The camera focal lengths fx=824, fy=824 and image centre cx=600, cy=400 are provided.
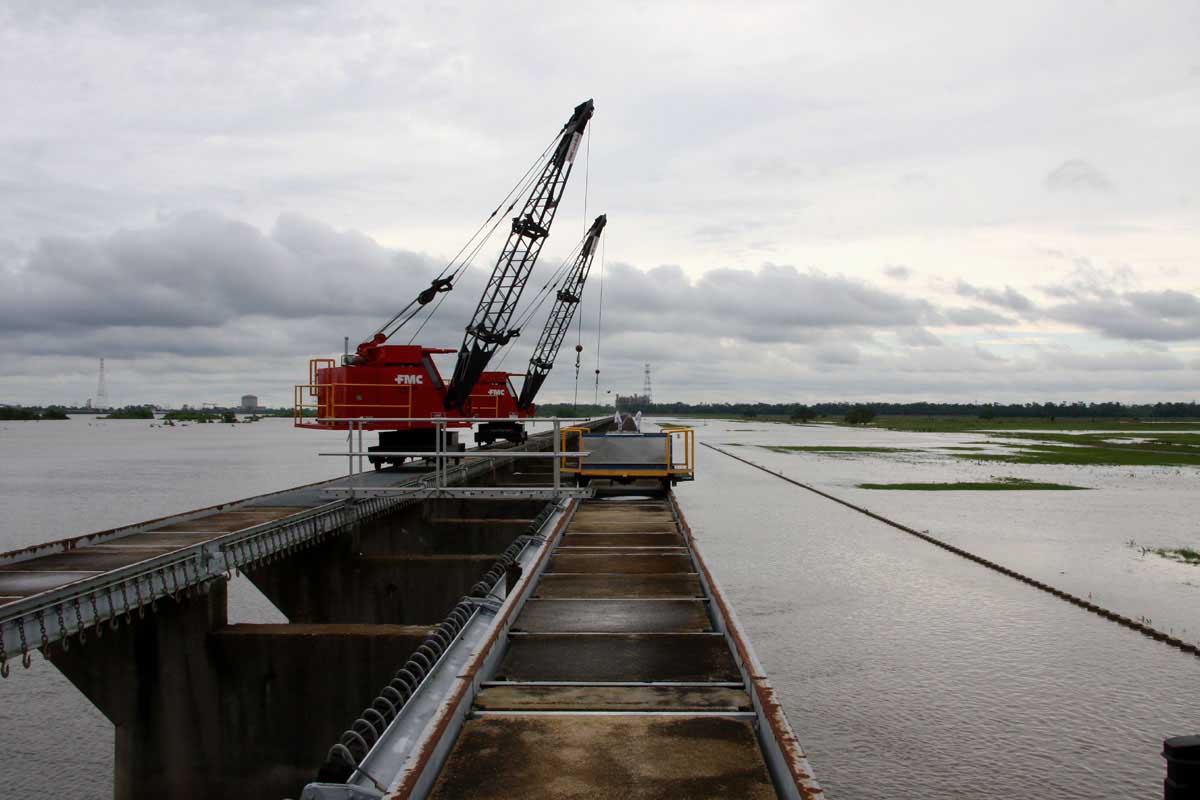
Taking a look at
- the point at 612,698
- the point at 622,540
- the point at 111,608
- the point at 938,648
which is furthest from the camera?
the point at 938,648

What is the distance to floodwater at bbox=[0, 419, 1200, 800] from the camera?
12.5 metres

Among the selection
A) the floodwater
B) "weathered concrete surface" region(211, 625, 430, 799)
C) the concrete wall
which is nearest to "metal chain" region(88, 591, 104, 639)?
the concrete wall

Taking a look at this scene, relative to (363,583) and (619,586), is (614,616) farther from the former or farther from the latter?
(363,583)

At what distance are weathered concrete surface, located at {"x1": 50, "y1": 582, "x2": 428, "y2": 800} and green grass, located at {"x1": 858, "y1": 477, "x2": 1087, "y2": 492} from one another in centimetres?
4140

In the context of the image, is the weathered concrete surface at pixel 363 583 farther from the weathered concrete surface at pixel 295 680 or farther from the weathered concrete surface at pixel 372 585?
the weathered concrete surface at pixel 295 680

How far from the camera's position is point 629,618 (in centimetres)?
930

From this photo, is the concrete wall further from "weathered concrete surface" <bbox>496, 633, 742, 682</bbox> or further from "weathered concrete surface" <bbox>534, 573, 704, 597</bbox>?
"weathered concrete surface" <bbox>496, 633, 742, 682</bbox>

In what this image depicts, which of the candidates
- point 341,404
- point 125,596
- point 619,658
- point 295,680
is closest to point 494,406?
point 341,404

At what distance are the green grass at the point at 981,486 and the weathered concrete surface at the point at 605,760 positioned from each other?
4487 cm

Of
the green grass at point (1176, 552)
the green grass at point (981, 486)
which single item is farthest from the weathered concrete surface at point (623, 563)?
the green grass at point (981, 486)

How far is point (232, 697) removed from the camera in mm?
12016

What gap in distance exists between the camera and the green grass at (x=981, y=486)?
4694cm

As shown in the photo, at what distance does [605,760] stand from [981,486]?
48.2 m

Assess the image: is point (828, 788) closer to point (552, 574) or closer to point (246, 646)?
point (552, 574)
